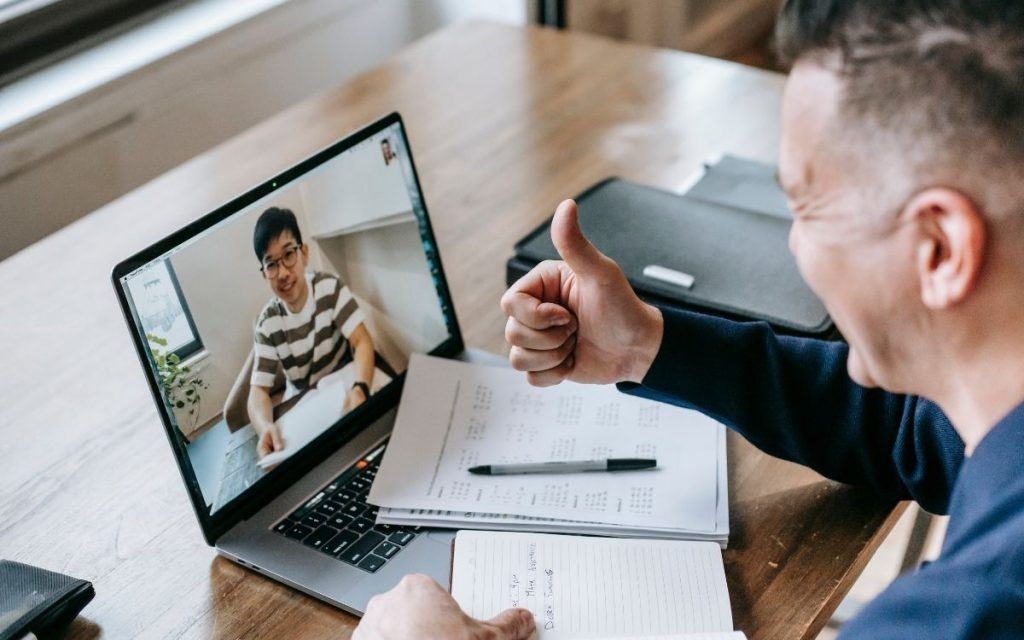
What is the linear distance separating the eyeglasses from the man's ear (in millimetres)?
571

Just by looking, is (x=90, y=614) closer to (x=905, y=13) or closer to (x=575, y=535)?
(x=575, y=535)

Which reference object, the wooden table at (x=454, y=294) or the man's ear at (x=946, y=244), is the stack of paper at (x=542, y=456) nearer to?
the wooden table at (x=454, y=294)

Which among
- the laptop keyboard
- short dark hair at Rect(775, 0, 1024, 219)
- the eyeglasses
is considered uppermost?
short dark hair at Rect(775, 0, 1024, 219)

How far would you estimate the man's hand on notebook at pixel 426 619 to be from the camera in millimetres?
812

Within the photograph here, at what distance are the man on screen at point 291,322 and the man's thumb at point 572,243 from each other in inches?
8.5

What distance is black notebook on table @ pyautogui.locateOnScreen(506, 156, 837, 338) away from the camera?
1215 mm

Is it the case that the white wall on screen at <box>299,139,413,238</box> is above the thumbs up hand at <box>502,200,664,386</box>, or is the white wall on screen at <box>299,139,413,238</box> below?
above

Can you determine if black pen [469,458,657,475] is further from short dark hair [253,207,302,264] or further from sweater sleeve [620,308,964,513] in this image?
short dark hair [253,207,302,264]

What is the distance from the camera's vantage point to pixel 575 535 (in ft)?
3.19

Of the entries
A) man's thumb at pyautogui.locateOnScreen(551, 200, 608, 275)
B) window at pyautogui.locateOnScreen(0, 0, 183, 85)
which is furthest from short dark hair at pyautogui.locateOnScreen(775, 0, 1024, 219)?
window at pyautogui.locateOnScreen(0, 0, 183, 85)

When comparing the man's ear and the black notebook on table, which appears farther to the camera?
the black notebook on table

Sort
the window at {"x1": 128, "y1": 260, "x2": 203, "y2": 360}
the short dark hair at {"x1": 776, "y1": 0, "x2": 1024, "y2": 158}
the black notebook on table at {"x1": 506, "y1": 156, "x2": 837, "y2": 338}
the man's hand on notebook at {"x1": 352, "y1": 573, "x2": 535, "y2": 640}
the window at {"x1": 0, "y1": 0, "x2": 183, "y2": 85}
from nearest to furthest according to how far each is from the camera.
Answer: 1. the short dark hair at {"x1": 776, "y1": 0, "x2": 1024, "y2": 158}
2. the man's hand on notebook at {"x1": 352, "y1": 573, "x2": 535, "y2": 640}
3. the window at {"x1": 128, "y1": 260, "x2": 203, "y2": 360}
4. the black notebook on table at {"x1": 506, "y1": 156, "x2": 837, "y2": 338}
5. the window at {"x1": 0, "y1": 0, "x2": 183, "y2": 85}

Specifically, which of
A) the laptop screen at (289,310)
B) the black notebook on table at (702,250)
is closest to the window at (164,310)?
the laptop screen at (289,310)

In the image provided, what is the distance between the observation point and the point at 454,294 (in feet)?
4.46
